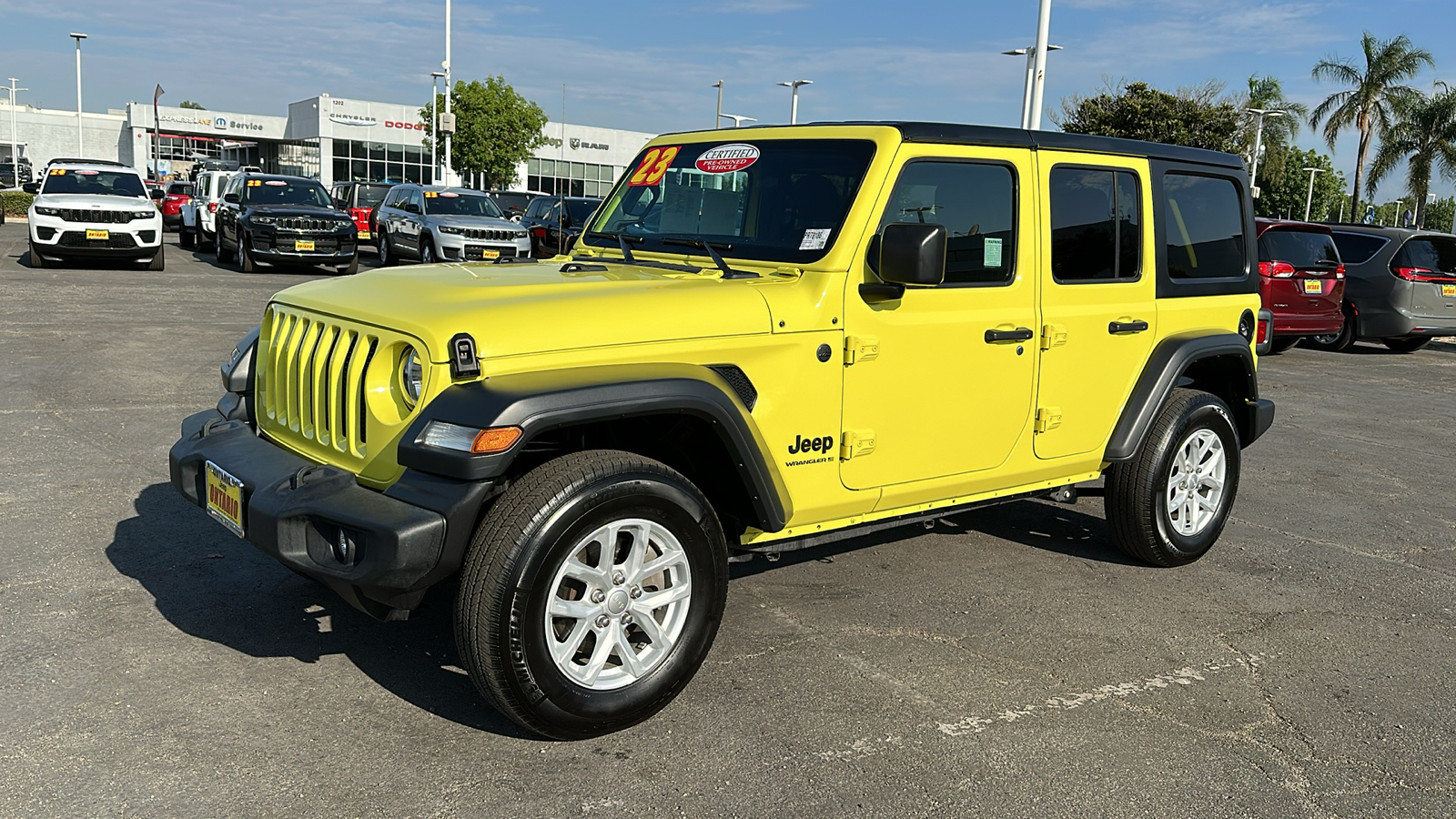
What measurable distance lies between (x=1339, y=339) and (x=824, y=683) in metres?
15.1

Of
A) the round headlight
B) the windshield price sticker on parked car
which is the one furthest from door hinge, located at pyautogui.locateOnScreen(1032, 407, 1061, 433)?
the round headlight

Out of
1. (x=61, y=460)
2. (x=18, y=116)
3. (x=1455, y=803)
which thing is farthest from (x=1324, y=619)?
(x=18, y=116)

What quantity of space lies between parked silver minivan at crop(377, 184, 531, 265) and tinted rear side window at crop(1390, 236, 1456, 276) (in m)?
13.3

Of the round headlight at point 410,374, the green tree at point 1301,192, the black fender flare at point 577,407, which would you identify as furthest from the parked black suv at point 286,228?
the green tree at point 1301,192

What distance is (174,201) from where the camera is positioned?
3212 cm

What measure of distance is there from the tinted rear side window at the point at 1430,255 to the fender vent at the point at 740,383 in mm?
15003

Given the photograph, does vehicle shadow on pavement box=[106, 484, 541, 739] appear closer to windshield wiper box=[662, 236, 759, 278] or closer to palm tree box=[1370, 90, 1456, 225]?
windshield wiper box=[662, 236, 759, 278]

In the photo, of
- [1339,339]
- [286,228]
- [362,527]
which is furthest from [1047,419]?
[286,228]

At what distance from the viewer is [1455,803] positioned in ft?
11.1

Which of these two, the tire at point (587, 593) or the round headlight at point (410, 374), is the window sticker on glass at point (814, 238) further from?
the round headlight at point (410, 374)

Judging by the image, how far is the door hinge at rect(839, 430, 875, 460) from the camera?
4.15 meters

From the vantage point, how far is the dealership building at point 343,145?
6450 centimetres

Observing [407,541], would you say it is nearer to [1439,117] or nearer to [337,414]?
[337,414]

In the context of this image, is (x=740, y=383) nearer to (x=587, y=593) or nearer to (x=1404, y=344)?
(x=587, y=593)
